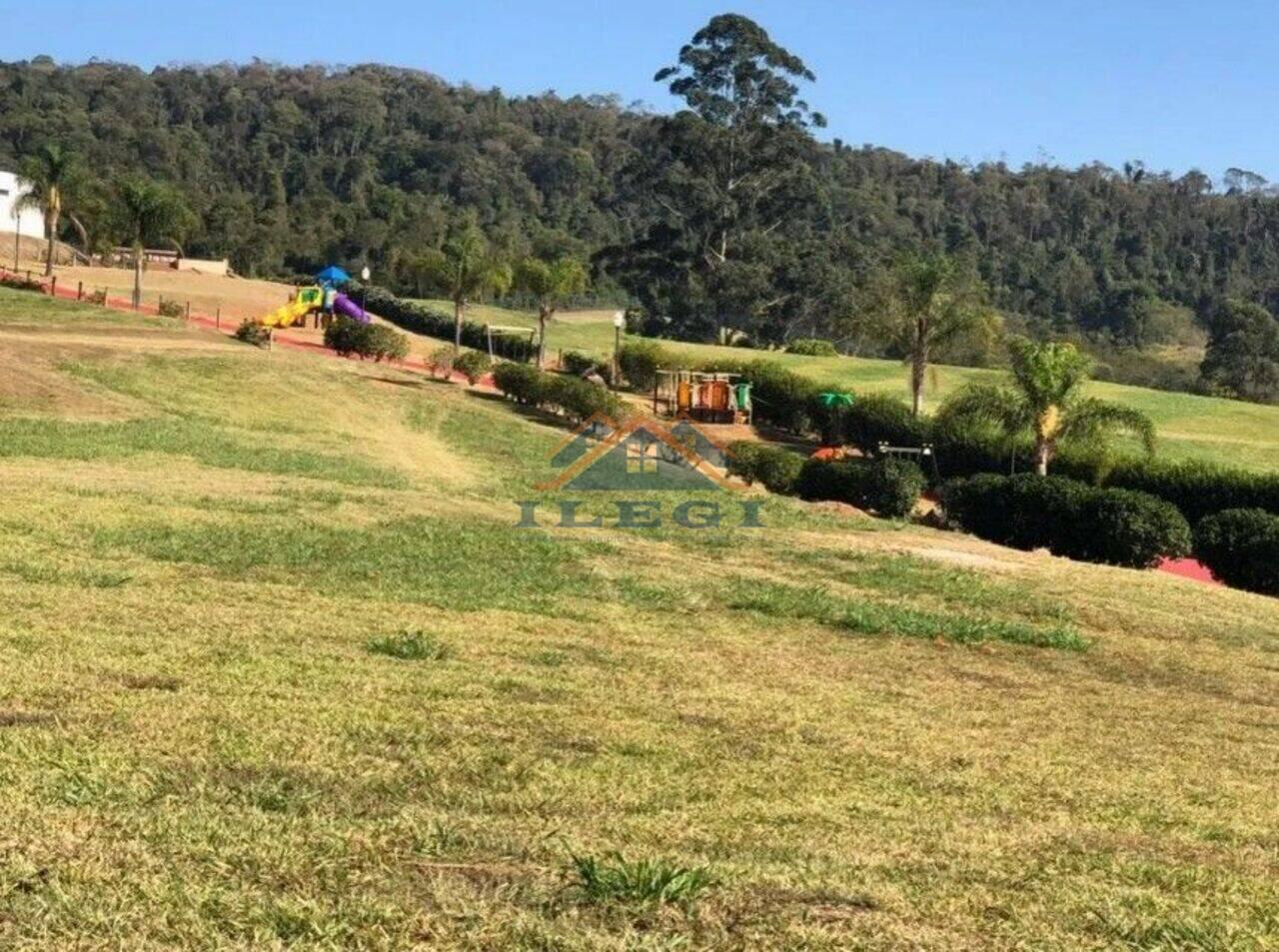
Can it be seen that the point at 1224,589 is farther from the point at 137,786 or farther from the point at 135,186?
the point at 135,186

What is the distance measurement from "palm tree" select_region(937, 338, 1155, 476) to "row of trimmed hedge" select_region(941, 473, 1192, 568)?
3014 millimetres

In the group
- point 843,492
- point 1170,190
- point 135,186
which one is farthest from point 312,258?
point 1170,190

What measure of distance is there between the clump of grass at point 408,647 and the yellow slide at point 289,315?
3605cm

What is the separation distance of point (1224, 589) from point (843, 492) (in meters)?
7.71

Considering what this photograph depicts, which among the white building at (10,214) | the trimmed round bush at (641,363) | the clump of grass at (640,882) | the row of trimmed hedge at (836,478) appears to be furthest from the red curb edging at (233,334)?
the clump of grass at (640,882)

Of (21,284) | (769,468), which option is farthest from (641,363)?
(21,284)

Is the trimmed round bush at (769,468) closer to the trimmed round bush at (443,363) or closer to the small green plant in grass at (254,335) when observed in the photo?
the trimmed round bush at (443,363)

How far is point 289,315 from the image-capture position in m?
45.2

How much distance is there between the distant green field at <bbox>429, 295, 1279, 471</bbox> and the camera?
42.6 metres

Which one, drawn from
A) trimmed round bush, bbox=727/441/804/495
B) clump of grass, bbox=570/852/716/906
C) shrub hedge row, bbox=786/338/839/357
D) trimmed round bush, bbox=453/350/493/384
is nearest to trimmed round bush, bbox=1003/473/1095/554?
trimmed round bush, bbox=727/441/804/495

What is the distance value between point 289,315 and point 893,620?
3573cm

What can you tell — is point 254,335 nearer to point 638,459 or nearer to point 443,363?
point 443,363

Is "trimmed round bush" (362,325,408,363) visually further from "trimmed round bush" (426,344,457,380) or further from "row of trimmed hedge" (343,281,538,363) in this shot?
"row of trimmed hedge" (343,281,538,363)

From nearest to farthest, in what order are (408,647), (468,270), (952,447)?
(408,647) → (952,447) → (468,270)
